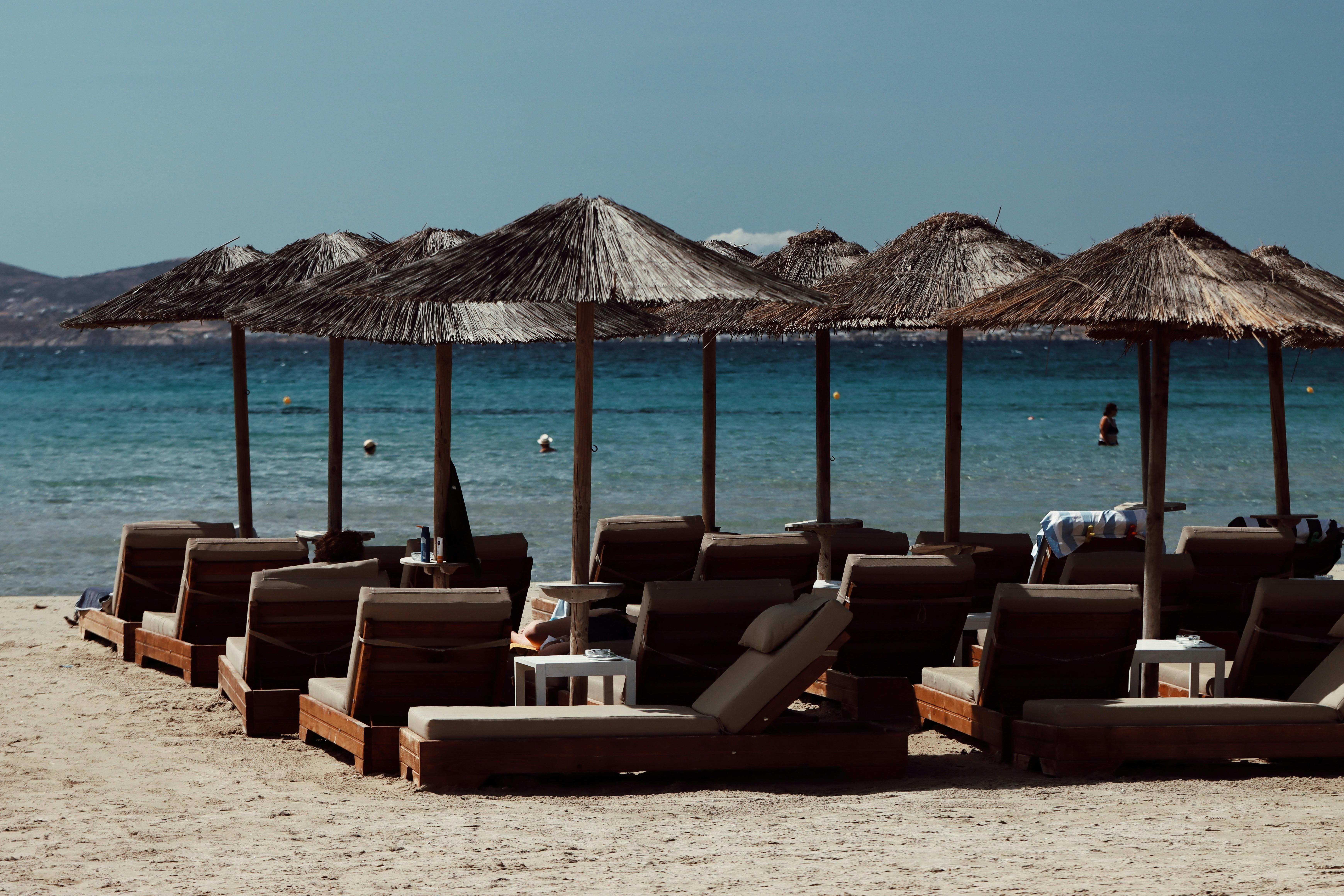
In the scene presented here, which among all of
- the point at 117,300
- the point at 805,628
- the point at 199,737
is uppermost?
the point at 117,300

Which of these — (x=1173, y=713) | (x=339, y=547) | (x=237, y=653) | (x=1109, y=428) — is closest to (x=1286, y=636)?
(x=1173, y=713)

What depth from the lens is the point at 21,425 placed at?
4288 cm

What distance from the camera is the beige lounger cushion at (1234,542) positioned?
808 centimetres

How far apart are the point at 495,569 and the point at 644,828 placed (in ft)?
11.6

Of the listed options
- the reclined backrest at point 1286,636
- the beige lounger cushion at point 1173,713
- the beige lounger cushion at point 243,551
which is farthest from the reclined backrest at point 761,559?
the reclined backrest at point 1286,636

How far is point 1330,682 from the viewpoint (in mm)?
6086

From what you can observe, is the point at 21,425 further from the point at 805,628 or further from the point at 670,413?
the point at 805,628

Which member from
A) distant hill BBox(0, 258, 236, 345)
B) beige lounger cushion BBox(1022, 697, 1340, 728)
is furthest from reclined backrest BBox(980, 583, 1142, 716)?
distant hill BBox(0, 258, 236, 345)

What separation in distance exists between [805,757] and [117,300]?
5949 millimetres

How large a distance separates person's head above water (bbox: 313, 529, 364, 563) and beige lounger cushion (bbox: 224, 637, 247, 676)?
1.52 meters

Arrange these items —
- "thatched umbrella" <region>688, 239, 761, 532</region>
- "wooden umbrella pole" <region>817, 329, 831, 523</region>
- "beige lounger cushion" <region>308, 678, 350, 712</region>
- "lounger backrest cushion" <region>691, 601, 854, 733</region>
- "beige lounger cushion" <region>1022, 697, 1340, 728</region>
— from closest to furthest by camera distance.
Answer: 1. "lounger backrest cushion" <region>691, 601, 854, 733</region>
2. "beige lounger cushion" <region>1022, 697, 1340, 728</region>
3. "beige lounger cushion" <region>308, 678, 350, 712</region>
4. "wooden umbrella pole" <region>817, 329, 831, 523</region>
5. "thatched umbrella" <region>688, 239, 761, 532</region>

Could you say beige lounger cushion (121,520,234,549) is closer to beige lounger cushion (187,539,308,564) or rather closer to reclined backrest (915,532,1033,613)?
beige lounger cushion (187,539,308,564)

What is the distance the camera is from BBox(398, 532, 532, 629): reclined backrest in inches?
325

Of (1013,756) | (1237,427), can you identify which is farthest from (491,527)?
(1237,427)
